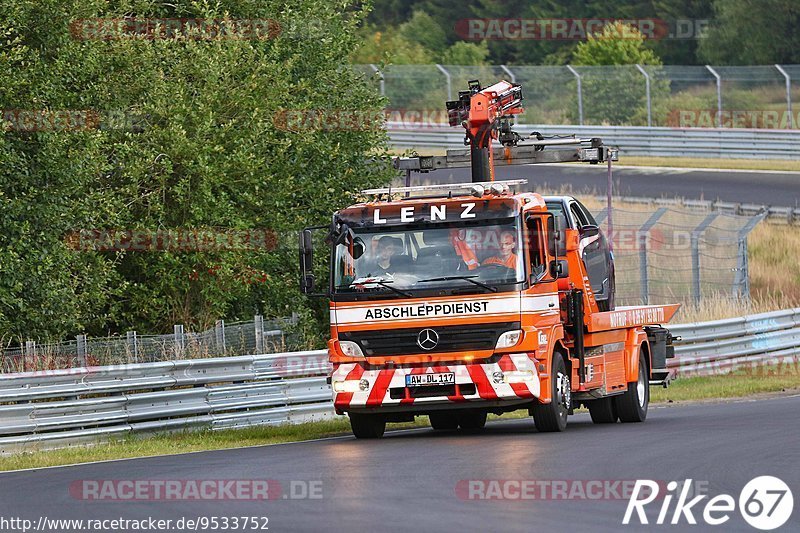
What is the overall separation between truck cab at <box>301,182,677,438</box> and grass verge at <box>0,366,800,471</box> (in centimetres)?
160

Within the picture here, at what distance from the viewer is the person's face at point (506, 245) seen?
1562 cm

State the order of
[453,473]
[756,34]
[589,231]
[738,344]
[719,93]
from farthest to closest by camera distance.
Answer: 1. [756,34]
2. [719,93]
3. [738,344]
4. [589,231]
5. [453,473]

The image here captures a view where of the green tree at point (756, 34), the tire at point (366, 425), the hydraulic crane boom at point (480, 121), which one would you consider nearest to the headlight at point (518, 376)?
the tire at point (366, 425)

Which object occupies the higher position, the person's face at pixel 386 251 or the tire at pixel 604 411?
the person's face at pixel 386 251

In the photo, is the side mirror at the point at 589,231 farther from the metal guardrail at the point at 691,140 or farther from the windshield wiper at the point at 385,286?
the metal guardrail at the point at 691,140

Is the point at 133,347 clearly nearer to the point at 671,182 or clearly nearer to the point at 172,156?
the point at 172,156

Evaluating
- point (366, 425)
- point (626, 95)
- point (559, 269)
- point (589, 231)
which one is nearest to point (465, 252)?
point (559, 269)

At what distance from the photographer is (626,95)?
149 ft

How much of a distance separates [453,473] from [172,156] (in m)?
11.1

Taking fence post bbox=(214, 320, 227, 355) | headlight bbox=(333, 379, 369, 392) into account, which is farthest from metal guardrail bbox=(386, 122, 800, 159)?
headlight bbox=(333, 379, 369, 392)

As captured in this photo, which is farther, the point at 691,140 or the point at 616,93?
the point at 616,93

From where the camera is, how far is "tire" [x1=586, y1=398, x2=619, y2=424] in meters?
18.5

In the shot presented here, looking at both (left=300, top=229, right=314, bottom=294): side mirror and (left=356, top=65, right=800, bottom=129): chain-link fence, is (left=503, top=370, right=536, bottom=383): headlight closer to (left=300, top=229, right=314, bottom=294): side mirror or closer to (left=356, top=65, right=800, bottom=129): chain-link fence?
(left=300, top=229, right=314, bottom=294): side mirror

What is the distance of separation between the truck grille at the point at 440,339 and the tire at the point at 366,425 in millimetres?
1086
